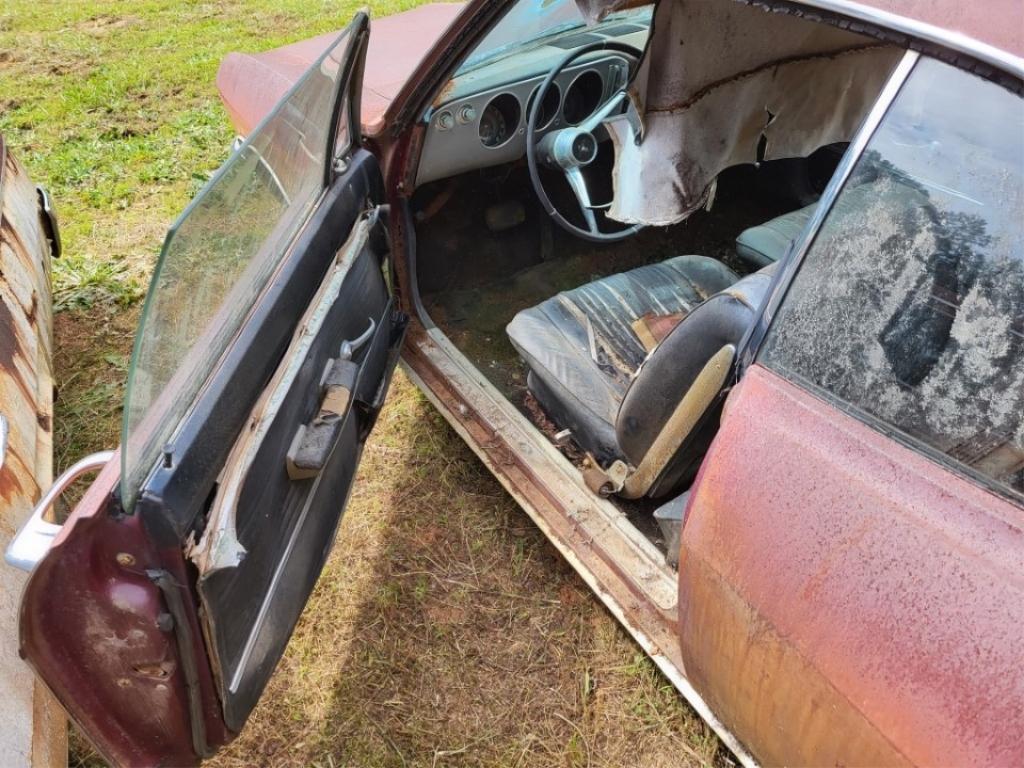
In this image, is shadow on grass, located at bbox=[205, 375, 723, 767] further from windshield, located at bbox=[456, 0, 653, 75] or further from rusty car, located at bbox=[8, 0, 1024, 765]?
windshield, located at bbox=[456, 0, 653, 75]

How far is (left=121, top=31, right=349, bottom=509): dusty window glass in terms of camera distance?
1.17 metres

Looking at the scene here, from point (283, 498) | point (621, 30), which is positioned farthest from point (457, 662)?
point (621, 30)

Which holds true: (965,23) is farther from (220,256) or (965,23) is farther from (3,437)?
(3,437)

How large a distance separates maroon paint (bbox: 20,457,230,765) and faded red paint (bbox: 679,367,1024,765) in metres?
0.89

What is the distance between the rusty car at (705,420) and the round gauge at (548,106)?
526mm

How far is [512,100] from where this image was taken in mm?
2688

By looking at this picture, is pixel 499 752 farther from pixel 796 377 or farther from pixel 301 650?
pixel 796 377

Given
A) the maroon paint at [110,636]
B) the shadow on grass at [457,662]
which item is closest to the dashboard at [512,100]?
the shadow on grass at [457,662]

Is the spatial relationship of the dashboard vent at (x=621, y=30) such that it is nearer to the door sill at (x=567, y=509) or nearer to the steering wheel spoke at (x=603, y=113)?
the steering wheel spoke at (x=603, y=113)

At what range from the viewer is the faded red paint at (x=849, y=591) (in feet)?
3.23

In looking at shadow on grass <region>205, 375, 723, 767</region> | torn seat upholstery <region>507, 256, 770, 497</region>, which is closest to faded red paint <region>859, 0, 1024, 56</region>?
torn seat upholstery <region>507, 256, 770, 497</region>

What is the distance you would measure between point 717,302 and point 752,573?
0.65 meters

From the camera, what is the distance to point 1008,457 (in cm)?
107

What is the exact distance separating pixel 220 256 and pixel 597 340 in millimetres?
1219
